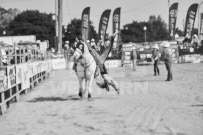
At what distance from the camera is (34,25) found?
88000 mm

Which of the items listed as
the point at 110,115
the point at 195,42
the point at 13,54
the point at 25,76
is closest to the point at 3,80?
the point at 110,115

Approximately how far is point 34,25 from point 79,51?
78605 millimetres

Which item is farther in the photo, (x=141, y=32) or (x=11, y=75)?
(x=141, y=32)

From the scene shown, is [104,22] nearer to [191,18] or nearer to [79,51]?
[191,18]

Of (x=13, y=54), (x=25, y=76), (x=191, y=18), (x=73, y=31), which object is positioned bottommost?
(x=25, y=76)

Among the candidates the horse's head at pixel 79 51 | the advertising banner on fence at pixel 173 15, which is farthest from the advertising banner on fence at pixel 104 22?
the horse's head at pixel 79 51

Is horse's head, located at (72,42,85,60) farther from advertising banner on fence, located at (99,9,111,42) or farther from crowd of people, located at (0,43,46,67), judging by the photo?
advertising banner on fence, located at (99,9,111,42)

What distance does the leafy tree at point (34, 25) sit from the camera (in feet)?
283

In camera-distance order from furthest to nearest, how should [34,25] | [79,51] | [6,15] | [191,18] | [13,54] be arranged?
[6,15], [34,25], [191,18], [13,54], [79,51]

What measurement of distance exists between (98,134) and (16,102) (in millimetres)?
6001

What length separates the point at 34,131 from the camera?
24.5 ft

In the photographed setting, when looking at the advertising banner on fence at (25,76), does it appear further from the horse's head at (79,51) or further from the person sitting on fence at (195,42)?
the person sitting on fence at (195,42)

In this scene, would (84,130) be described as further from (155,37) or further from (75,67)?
(155,37)

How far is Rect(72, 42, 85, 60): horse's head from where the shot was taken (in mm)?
11273
